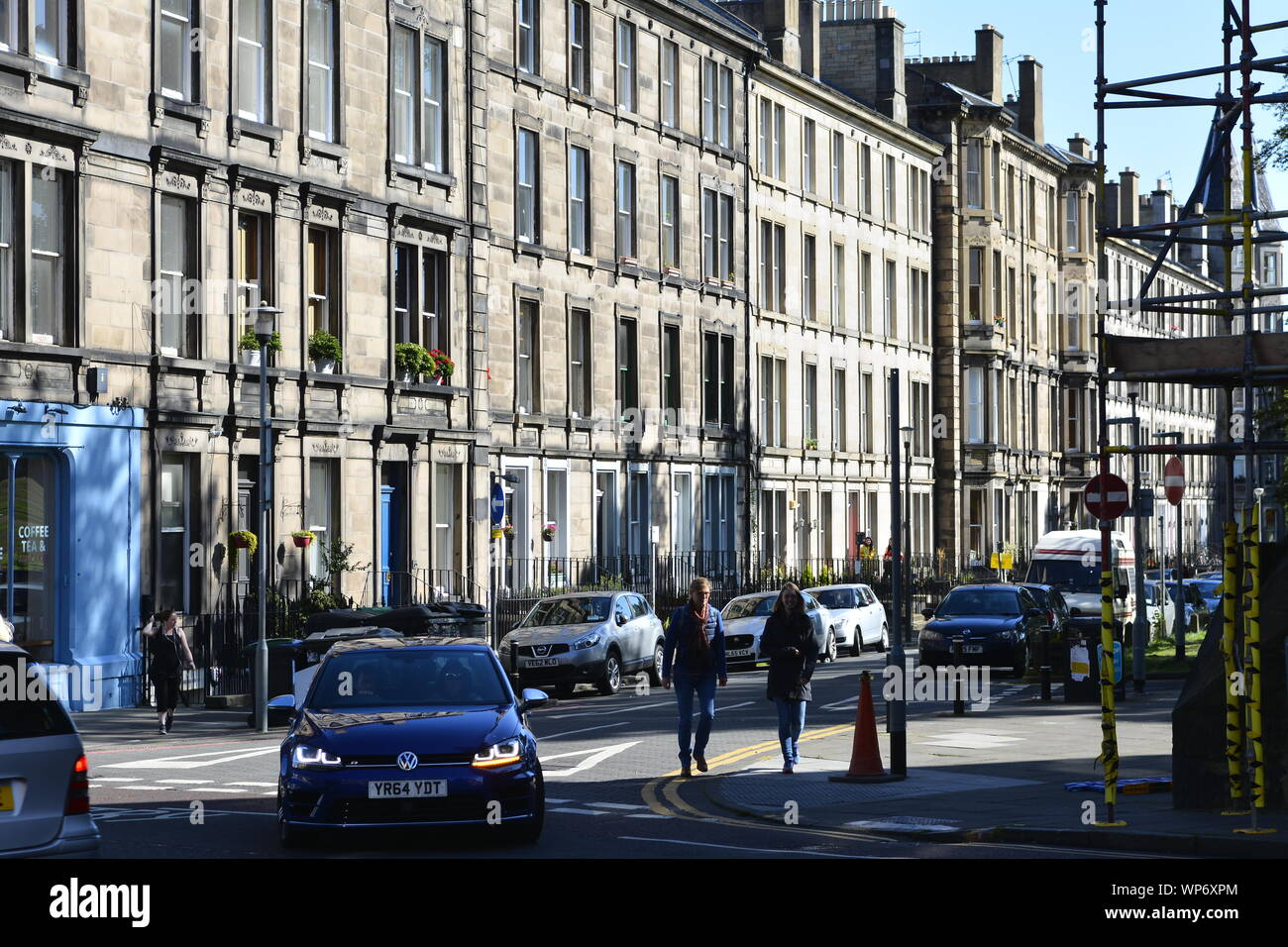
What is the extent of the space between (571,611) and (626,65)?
17785 mm

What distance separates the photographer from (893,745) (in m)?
18.1

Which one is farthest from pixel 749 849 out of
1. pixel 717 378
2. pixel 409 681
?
pixel 717 378

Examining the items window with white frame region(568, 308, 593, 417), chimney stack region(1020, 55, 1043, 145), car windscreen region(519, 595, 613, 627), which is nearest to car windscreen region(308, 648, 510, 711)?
car windscreen region(519, 595, 613, 627)

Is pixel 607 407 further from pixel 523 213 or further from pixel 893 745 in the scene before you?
pixel 893 745

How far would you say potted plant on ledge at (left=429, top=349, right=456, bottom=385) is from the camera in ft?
120

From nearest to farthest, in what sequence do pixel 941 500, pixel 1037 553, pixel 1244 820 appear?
pixel 1244 820 < pixel 1037 553 < pixel 941 500

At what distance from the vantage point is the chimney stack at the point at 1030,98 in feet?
255

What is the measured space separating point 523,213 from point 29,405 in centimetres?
1611

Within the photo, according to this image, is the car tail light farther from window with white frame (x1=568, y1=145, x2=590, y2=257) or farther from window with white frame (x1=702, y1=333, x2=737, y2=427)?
window with white frame (x1=702, y1=333, x2=737, y2=427)

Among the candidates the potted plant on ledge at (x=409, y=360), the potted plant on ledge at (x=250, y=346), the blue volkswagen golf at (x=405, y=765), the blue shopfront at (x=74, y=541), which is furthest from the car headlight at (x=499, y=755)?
the potted plant on ledge at (x=409, y=360)

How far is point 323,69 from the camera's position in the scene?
3362 centimetres

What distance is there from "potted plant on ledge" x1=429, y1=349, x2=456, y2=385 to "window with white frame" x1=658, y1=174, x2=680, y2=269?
36.0 feet

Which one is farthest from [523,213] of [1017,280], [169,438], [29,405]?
[1017,280]

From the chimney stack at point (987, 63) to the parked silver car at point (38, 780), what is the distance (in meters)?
65.9
